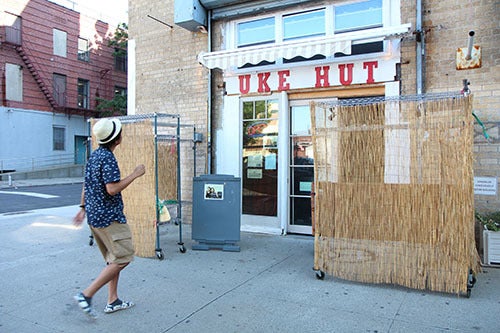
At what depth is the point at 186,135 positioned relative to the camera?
839 cm

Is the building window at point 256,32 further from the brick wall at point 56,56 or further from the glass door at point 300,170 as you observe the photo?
the brick wall at point 56,56

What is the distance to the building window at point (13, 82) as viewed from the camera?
22719 mm

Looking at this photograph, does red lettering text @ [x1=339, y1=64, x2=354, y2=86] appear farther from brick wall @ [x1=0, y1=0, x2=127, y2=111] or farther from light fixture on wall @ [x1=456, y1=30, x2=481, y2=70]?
brick wall @ [x1=0, y1=0, x2=127, y2=111]

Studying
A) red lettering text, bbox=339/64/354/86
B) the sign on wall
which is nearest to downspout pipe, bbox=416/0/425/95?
red lettering text, bbox=339/64/354/86

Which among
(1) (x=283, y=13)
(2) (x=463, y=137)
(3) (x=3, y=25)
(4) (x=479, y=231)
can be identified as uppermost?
(3) (x=3, y=25)

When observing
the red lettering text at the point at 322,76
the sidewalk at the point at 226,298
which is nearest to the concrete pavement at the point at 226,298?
the sidewalk at the point at 226,298

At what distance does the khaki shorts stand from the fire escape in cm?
2285

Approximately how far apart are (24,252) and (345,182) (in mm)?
5017

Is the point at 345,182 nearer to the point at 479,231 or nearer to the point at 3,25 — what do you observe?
the point at 479,231

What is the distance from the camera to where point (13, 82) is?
2311 centimetres

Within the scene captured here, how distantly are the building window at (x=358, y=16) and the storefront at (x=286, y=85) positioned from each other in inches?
0.6

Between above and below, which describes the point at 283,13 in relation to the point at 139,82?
above

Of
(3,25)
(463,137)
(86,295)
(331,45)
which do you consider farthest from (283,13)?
(3,25)

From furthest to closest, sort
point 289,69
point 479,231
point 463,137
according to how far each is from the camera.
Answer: point 289,69, point 479,231, point 463,137
